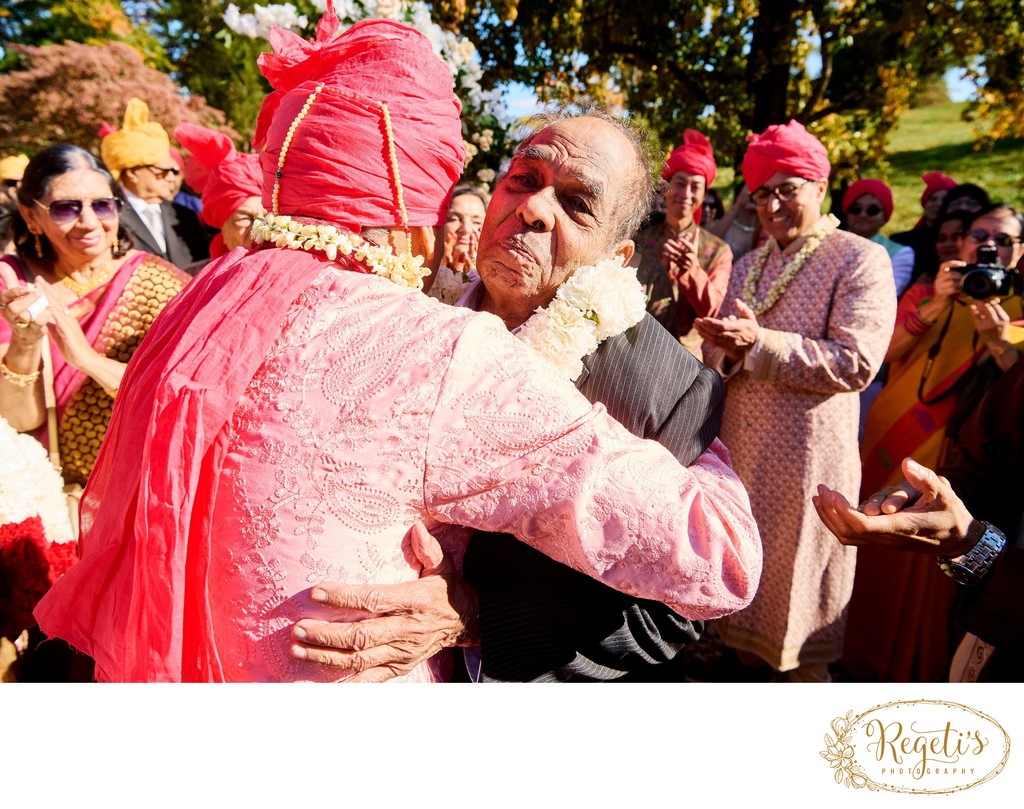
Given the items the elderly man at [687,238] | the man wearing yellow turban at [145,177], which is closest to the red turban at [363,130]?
the elderly man at [687,238]

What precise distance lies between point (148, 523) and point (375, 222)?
71 cm

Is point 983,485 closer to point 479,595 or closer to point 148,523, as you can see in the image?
point 479,595

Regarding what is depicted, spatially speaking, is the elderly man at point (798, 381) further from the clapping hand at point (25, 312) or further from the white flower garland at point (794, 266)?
the clapping hand at point (25, 312)

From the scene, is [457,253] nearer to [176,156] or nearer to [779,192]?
[779,192]

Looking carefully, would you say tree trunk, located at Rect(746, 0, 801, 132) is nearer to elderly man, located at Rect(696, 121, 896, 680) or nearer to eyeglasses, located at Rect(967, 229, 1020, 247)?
eyeglasses, located at Rect(967, 229, 1020, 247)

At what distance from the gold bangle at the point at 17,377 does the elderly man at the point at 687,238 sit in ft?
10.3

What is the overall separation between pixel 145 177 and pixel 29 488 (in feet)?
12.7

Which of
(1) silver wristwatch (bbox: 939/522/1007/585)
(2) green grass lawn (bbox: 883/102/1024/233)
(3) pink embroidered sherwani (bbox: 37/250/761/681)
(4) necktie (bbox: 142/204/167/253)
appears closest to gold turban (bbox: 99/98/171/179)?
(4) necktie (bbox: 142/204/167/253)

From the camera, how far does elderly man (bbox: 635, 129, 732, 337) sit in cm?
505

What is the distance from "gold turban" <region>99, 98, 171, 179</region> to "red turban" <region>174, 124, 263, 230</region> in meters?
1.81

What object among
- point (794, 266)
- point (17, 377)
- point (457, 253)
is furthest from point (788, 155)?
point (17, 377)

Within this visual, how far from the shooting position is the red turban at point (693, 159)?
550 cm
